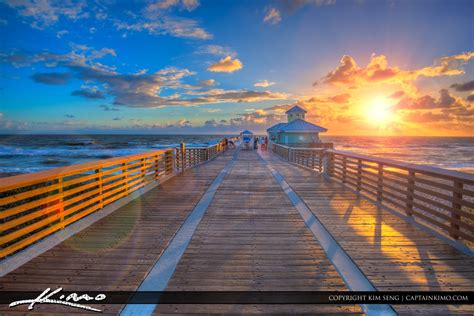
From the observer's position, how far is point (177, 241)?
175 inches

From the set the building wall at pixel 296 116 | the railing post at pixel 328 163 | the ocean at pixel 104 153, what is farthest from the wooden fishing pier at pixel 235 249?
the building wall at pixel 296 116

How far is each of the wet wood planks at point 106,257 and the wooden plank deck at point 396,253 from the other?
291 centimetres

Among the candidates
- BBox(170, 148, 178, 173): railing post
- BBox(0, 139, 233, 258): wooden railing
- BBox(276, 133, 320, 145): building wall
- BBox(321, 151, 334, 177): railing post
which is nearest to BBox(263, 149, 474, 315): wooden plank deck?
BBox(321, 151, 334, 177): railing post

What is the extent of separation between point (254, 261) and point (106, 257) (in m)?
2.08

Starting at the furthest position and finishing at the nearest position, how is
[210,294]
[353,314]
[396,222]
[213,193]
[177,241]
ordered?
[213,193]
[396,222]
[177,241]
[210,294]
[353,314]

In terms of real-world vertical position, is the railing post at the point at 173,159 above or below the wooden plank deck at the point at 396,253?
above

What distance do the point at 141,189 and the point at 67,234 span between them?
3.64 meters

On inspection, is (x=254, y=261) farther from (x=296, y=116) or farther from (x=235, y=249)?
(x=296, y=116)

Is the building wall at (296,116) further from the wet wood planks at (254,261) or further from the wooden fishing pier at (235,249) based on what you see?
the wet wood planks at (254,261)

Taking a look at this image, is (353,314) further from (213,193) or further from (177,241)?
(213,193)

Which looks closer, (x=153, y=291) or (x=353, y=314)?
(x=353, y=314)

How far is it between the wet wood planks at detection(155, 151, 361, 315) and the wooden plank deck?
21.2 inches

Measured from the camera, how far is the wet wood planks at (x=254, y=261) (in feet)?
9.20

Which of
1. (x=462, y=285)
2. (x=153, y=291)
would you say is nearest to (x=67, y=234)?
(x=153, y=291)
